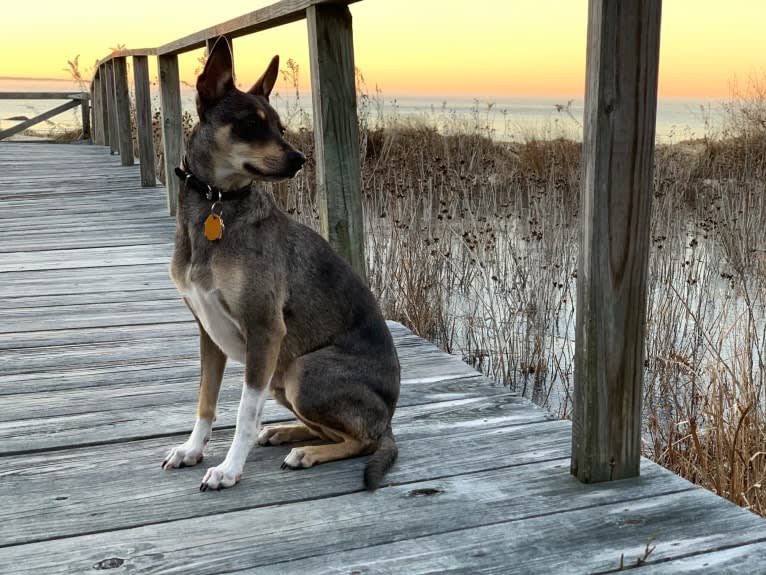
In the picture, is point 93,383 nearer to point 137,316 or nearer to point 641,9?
point 137,316

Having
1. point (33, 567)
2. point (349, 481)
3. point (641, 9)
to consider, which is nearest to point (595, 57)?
point (641, 9)

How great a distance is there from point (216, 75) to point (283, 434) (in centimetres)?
115

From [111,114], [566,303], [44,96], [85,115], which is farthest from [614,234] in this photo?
[44,96]

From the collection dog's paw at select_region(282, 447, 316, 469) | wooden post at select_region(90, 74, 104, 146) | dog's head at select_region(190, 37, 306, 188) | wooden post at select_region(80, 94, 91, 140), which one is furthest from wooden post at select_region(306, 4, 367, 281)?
wooden post at select_region(80, 94, 91, 140)

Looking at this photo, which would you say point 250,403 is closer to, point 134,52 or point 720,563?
point 720,563

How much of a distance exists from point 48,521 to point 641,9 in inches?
78.5

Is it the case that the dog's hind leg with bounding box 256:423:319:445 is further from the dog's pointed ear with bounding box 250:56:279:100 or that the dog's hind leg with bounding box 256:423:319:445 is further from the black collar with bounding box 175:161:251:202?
the dog's pointed ear with bounding box 250:56:279:100

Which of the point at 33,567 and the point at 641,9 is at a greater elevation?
the point at 641,9

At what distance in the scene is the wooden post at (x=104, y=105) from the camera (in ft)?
41.7

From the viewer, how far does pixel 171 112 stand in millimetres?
6984

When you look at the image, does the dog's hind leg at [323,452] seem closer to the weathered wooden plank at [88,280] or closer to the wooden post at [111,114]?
the weathered wooden plank at [88,280]

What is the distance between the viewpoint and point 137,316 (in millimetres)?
4297

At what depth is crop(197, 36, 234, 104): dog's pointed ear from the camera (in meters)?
2.42

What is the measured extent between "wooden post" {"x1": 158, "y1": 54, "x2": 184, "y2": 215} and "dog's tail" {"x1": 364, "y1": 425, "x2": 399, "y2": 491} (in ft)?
15.6
